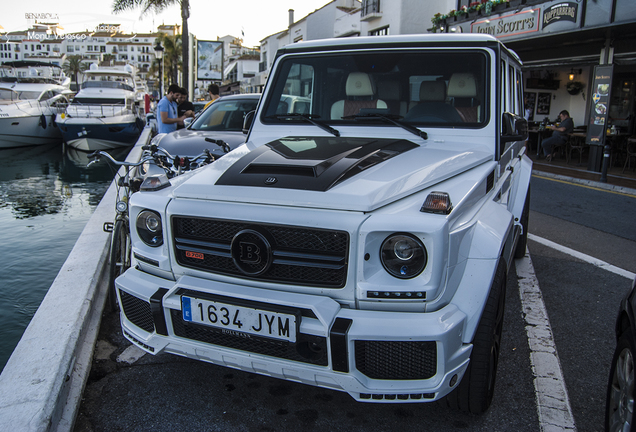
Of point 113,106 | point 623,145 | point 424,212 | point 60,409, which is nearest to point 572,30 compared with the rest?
point 623,145

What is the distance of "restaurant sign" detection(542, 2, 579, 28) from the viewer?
489 inches

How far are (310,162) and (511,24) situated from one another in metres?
14.4

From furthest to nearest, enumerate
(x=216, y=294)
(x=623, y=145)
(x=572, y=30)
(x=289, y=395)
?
(x=623, y=145)
(x=572, y=30)
(x=289, y=395)
(x=216, y=294)

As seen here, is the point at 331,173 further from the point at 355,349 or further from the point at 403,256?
the point at 355,349

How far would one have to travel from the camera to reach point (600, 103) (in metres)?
12.6

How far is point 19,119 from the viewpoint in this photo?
18.4 m

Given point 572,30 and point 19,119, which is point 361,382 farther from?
point 19,119

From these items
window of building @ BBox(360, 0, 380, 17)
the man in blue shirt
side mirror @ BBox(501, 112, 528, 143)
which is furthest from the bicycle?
window of building @ BBox(360, 0, 380, 17)

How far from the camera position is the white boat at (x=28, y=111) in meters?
18.2

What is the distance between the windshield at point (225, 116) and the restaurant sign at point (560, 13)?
30.3ft

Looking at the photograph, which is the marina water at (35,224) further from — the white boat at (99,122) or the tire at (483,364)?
the white boat at (99,122)

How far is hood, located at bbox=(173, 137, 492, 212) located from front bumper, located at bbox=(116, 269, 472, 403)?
17.7 inches

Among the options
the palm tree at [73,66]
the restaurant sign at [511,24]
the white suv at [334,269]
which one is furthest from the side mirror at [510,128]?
the palm tree at [73,66]

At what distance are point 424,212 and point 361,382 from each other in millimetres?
785
